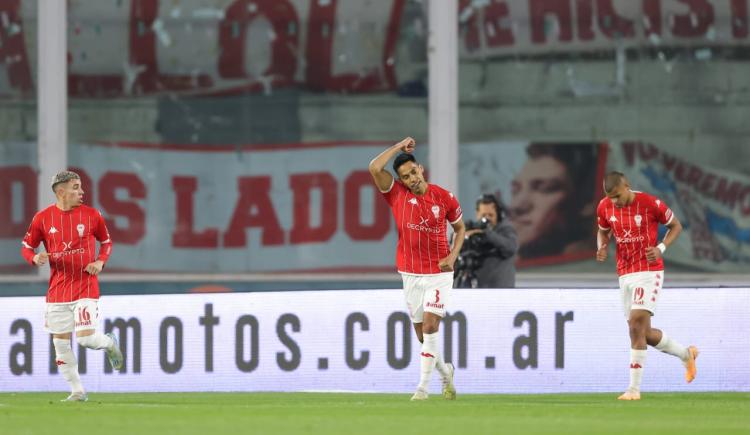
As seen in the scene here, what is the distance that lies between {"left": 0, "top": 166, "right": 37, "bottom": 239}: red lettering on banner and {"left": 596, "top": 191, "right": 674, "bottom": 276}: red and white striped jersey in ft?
28.2

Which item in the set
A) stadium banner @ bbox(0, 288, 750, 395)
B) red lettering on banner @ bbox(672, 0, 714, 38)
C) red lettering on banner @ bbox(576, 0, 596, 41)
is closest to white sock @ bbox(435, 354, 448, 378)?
stadium banner @ bbox(0, 288, 750, 395)

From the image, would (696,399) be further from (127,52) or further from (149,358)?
(127,52)

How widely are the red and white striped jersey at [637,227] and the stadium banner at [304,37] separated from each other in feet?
21.3

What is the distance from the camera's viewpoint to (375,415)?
440 inches

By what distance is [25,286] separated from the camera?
19672 millimetres

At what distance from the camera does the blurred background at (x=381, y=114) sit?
765 inches

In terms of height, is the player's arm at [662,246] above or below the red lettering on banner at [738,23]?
below

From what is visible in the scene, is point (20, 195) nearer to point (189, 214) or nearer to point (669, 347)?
point (189, 214)

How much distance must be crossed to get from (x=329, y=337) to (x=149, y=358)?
64.2 inches

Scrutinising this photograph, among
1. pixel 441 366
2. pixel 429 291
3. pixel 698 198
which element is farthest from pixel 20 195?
pixel 429 291

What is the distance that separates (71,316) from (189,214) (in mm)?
6622

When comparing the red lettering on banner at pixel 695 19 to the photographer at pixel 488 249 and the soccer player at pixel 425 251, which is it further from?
the soccer player at pixel 425 251

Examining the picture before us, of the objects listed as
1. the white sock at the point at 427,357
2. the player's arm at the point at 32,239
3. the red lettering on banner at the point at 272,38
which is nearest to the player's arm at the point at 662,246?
the white sock at the point at 427,357

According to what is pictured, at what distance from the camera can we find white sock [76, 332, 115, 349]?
13.2 meters
